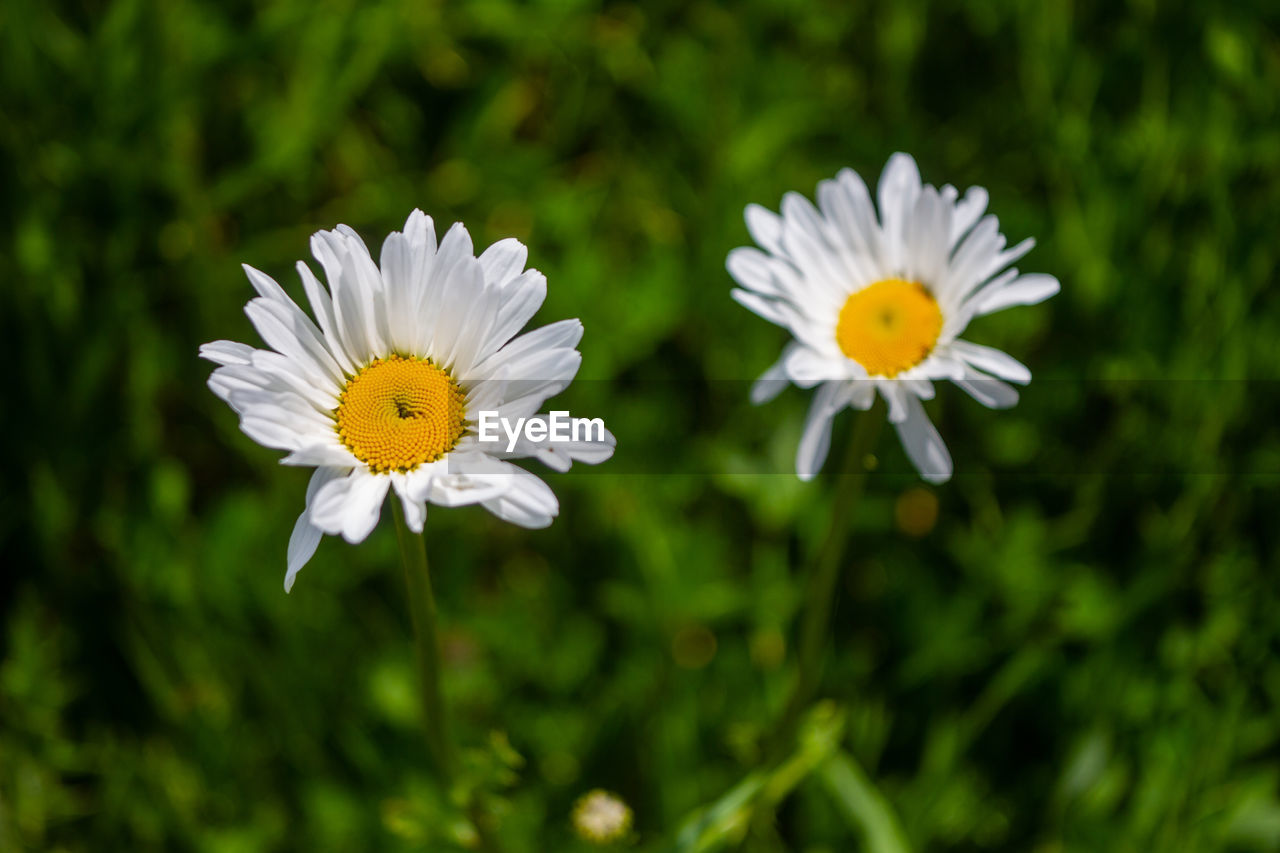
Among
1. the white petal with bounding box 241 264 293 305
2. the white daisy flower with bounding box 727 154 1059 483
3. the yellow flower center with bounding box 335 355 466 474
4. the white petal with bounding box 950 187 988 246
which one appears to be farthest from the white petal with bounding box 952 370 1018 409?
the white petal with bounding box 241 264 293 305

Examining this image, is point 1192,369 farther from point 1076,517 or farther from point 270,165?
point 270,165

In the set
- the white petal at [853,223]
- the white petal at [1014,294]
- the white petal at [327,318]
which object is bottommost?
the white petal at [327,318]

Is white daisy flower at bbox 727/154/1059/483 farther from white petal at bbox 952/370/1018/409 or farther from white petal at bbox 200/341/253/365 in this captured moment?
white petal at bbox 200/341/253/365

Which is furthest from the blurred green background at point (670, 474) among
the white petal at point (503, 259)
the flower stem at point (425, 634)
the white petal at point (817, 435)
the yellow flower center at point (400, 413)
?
the white petal at point (503, 259)

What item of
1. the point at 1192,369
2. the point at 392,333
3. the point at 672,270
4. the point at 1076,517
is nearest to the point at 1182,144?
the point at 1192,369

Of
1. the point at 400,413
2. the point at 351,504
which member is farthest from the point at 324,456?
the point at 400,413

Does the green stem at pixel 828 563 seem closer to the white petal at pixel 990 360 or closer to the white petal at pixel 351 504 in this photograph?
the white petal at pixel 990 360
